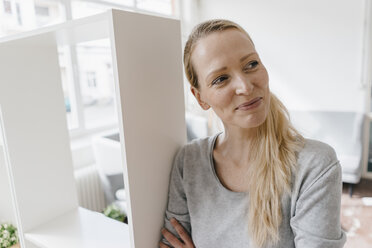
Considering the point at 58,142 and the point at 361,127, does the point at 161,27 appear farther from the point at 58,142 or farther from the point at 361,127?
the point at 361,127

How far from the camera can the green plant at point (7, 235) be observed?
1.38 metres

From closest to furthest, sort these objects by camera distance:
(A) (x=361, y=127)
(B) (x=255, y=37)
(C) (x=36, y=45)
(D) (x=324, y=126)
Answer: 1. (C) (x=36, y=45)
2. (A) (x=361, y=127)
3. (D) (x=324, y=126)
4. (B) (x=255, y=37)

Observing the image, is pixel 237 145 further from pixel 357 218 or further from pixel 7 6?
pixel 7 6

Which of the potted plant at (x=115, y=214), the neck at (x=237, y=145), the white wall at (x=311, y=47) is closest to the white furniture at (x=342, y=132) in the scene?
the white wall at (x=311, y=47)

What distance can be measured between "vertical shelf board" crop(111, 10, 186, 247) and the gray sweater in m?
0.06

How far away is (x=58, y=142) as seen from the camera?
1247 mm

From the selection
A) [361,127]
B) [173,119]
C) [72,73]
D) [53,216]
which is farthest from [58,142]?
[361,127]

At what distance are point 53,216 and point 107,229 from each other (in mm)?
309

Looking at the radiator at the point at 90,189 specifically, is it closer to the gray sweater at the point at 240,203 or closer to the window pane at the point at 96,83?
the window pane at the point at 96,83

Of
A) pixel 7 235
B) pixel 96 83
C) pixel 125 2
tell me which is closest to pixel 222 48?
pixel 7 235

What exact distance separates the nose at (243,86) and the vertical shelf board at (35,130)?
2.13 ft

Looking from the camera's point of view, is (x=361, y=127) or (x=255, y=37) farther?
(x=255, y=37)

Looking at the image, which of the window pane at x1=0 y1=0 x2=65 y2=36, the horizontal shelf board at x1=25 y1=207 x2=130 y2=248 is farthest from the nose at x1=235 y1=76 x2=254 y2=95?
the window pane at x1=0 y1=0 x2=65 y2=36

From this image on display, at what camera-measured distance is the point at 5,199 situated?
151 centimetres
